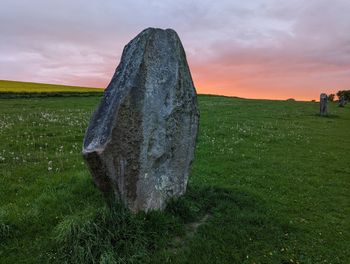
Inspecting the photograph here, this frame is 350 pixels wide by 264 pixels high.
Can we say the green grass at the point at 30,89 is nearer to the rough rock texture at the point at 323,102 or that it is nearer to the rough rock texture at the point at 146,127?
the rough rock texture at the point at 323,102

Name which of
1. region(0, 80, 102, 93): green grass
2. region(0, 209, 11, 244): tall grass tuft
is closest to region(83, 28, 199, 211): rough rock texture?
region(0, 209, 11, 244): tall grass tuft

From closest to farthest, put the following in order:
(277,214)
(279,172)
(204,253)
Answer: (204,253), (277,214), (279,172)

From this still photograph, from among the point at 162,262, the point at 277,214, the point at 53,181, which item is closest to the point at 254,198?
the point at 277,214

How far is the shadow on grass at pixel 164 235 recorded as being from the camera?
646 centimetres

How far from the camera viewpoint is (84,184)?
31.6 feet

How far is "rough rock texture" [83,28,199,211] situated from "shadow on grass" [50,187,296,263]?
1.31 ft

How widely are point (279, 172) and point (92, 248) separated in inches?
333

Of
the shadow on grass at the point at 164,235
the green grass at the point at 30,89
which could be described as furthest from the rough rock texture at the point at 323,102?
the green grass at the point at 30,89

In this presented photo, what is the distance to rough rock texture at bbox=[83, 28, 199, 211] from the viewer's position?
6.75 metres

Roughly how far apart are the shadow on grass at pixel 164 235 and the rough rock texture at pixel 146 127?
0.40 m

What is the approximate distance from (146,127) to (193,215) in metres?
2.48

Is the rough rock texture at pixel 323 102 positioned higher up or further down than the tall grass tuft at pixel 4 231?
higher up

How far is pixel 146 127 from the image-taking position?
23.6 feet

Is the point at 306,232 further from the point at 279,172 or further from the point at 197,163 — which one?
the point at 197,163
